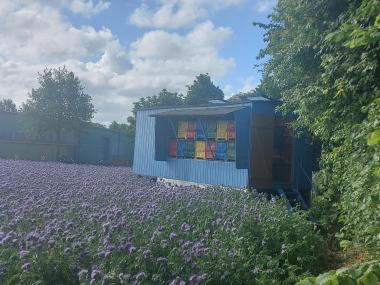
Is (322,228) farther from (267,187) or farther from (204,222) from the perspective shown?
(204,222)

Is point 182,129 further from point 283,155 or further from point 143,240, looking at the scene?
point 143,240

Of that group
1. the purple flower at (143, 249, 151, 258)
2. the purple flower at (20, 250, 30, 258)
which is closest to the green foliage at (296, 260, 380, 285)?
the purple flower at (143, 249, 151, 258)

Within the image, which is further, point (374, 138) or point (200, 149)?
point (200, 149)

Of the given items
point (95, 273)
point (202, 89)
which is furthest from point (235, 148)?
point (202, 89)

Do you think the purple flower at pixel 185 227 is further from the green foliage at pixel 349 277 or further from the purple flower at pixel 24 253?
the green foliage at pixel 349 277

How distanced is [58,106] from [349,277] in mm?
36710

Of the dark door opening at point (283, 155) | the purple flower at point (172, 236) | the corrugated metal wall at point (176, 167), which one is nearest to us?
the purple flower at point (172, 236)

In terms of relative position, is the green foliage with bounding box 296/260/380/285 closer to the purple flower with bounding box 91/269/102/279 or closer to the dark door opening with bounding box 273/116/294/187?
the purple flower with bounding box 91/269/102/279

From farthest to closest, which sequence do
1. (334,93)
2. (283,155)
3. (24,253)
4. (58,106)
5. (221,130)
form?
(58,106) → (221,130) → (283,155) → (334,93) → (24,253)

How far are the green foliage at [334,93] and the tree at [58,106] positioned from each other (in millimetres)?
26554

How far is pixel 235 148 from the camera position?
13328 millimetres

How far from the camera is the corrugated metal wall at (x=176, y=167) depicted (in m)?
13.7

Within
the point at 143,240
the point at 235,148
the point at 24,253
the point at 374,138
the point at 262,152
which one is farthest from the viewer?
the point at 262,152

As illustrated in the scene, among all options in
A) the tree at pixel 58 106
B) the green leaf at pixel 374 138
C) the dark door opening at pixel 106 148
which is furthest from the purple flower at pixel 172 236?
the dark door opening at pixel 106 148
